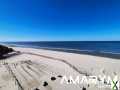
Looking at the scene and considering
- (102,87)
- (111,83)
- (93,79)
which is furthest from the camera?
(93,79)

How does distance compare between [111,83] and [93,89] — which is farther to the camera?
[111,83]

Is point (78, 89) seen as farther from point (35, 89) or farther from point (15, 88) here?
point (15, 88)

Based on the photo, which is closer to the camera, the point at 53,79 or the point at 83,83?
the point at 83,83

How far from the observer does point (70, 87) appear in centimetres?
319

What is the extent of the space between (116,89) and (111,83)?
0.45 m

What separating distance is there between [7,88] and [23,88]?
0.51 metres

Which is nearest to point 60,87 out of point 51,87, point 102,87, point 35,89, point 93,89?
point 51,87

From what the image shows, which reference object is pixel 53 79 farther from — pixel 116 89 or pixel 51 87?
pixel 116 89

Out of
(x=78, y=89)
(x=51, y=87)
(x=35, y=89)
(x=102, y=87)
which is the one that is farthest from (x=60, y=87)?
(x=102, y=87)

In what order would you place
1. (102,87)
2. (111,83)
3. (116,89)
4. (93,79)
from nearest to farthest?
(116,89), (102,87), (111,83), (93,79)

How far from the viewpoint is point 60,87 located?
10.5ft

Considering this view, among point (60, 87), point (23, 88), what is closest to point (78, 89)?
point (60, 87)

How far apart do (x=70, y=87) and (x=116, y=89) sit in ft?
4.62

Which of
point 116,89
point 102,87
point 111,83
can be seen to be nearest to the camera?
point 116,89
